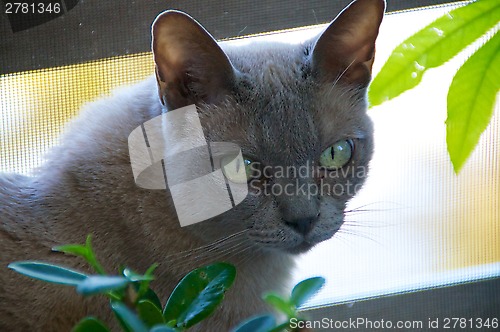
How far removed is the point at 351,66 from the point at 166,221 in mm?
410

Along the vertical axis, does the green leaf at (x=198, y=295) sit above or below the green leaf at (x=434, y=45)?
below

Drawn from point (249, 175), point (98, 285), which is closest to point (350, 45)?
point (249, 175)

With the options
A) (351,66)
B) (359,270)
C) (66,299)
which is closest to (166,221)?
(66,299)

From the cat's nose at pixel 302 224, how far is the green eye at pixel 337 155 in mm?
113

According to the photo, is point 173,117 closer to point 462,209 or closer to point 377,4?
point 377,4

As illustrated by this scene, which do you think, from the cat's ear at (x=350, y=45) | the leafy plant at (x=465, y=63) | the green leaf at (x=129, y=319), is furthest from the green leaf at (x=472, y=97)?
the green leaf at (x=129, y=319)

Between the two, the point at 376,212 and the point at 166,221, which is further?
the point at 376,212

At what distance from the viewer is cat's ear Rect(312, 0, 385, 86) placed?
91cm

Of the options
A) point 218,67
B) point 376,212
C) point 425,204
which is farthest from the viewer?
point 425,204

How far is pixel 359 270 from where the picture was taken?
1306 millimetres

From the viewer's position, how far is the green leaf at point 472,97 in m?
0.74

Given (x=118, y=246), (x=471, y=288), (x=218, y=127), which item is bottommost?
(x=471, y=288)

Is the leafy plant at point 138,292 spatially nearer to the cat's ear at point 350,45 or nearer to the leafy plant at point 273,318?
the leafy plant at point 273,318

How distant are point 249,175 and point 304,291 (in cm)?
33
